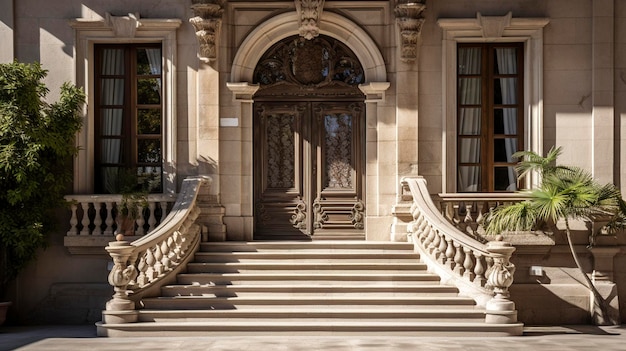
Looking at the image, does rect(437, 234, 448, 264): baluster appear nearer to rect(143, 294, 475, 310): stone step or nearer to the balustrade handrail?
the balustrade handrail

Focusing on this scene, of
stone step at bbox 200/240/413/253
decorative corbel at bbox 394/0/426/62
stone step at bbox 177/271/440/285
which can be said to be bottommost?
stone step at bbox 177/271/440/285

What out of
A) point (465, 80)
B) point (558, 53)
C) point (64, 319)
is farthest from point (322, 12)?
point (64, 319)

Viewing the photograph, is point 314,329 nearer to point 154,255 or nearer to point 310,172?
point 154,255

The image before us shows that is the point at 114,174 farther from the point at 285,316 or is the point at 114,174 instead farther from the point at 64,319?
the point at 285,316

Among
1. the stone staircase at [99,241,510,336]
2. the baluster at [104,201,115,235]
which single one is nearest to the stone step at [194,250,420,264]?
the stone staircase at [99,241,510,336]

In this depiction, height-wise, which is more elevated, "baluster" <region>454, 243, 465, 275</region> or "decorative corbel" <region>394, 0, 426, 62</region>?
"decorative corbel" <region>394, 0, 426, 62</region>

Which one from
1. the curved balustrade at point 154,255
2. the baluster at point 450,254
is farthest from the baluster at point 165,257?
the baluster at point 450,254

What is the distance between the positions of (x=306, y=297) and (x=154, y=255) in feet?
7.17

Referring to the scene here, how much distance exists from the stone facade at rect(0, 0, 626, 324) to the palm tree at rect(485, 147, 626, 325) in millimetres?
799

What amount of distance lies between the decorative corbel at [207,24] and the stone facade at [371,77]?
3 cm

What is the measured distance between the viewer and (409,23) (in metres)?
15.6

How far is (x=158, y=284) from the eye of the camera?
46.2 feet

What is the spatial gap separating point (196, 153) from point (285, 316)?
3.65 metres

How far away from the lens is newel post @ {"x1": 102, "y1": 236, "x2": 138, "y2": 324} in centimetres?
1331
